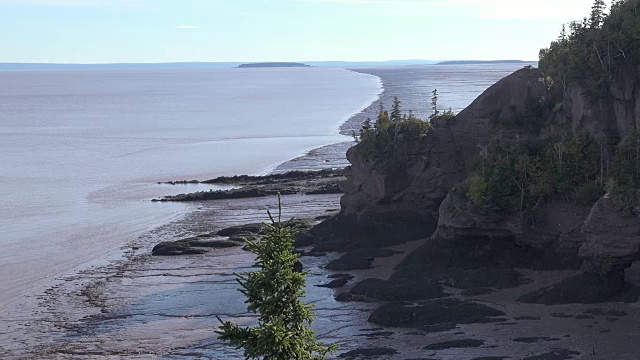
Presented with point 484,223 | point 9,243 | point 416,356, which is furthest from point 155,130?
point 416,356

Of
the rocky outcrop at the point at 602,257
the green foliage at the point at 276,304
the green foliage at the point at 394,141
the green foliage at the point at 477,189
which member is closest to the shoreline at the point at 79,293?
the green foliage at the point at 394,141

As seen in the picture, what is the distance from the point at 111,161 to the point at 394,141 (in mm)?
55779

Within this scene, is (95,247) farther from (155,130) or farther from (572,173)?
(155,130)

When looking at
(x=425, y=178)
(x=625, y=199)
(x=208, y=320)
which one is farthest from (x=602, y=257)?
(x=208, y=320)

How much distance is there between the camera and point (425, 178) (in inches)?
1992

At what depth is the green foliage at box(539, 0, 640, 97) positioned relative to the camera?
41312 mm

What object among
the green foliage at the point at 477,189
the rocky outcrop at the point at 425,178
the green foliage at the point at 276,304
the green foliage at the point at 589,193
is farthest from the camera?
the rocky outcrop at the point at 425,178

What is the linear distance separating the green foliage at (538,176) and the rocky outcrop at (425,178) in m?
5.57

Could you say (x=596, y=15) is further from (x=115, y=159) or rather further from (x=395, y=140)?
(x=115, y=159)

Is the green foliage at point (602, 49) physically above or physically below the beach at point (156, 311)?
above

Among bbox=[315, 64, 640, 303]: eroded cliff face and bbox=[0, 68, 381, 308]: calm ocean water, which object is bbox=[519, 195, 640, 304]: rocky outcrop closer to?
bbox=[315, 64, 640, 303]: eroded cliff face

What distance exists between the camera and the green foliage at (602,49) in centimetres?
4131

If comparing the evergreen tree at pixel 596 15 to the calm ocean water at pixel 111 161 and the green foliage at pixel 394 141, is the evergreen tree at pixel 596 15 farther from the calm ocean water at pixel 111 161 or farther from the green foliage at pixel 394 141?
the calm ocean water at pixel 111 161

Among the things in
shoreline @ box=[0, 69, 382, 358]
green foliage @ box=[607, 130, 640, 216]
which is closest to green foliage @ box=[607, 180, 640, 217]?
green foliage @ box=[607, 130, 640, 216]
